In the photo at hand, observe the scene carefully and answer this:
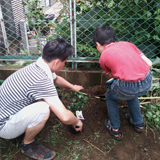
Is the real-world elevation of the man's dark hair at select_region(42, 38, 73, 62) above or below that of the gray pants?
above

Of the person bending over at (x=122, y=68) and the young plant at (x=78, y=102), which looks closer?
the person bending over at (x=122, y=68)

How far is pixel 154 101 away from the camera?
2547 mm

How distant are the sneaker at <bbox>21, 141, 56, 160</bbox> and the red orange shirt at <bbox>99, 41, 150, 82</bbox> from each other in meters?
1.11

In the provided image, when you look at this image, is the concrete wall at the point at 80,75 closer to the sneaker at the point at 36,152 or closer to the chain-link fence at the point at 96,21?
the chain-link fence at the point at 96,21

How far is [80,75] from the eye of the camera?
2.84 metres

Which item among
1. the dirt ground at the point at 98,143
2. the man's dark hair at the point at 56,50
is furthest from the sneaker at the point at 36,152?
the man's dark hair at the point at 56,50

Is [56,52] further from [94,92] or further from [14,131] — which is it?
[94,92]

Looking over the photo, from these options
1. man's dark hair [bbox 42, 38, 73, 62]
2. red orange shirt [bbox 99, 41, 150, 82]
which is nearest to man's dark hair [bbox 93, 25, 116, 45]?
red orange shirt [bbox 99, 41, 150, 82]

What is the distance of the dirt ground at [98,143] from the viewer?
6.25 ft

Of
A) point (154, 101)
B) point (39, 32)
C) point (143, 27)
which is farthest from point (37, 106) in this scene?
point (143, 27)

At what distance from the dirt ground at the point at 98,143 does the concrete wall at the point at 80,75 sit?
2.22 ft

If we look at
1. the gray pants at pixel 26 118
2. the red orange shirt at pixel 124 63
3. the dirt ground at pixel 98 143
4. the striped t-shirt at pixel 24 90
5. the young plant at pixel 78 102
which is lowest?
the dirt ground at pixel 98 143

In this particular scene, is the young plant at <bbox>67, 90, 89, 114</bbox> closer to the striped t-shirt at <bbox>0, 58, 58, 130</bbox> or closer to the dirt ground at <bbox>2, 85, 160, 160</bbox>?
the dirt ground at <bbox>2, 85, 160, 160</bbox>

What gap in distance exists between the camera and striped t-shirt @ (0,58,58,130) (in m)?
1.54
